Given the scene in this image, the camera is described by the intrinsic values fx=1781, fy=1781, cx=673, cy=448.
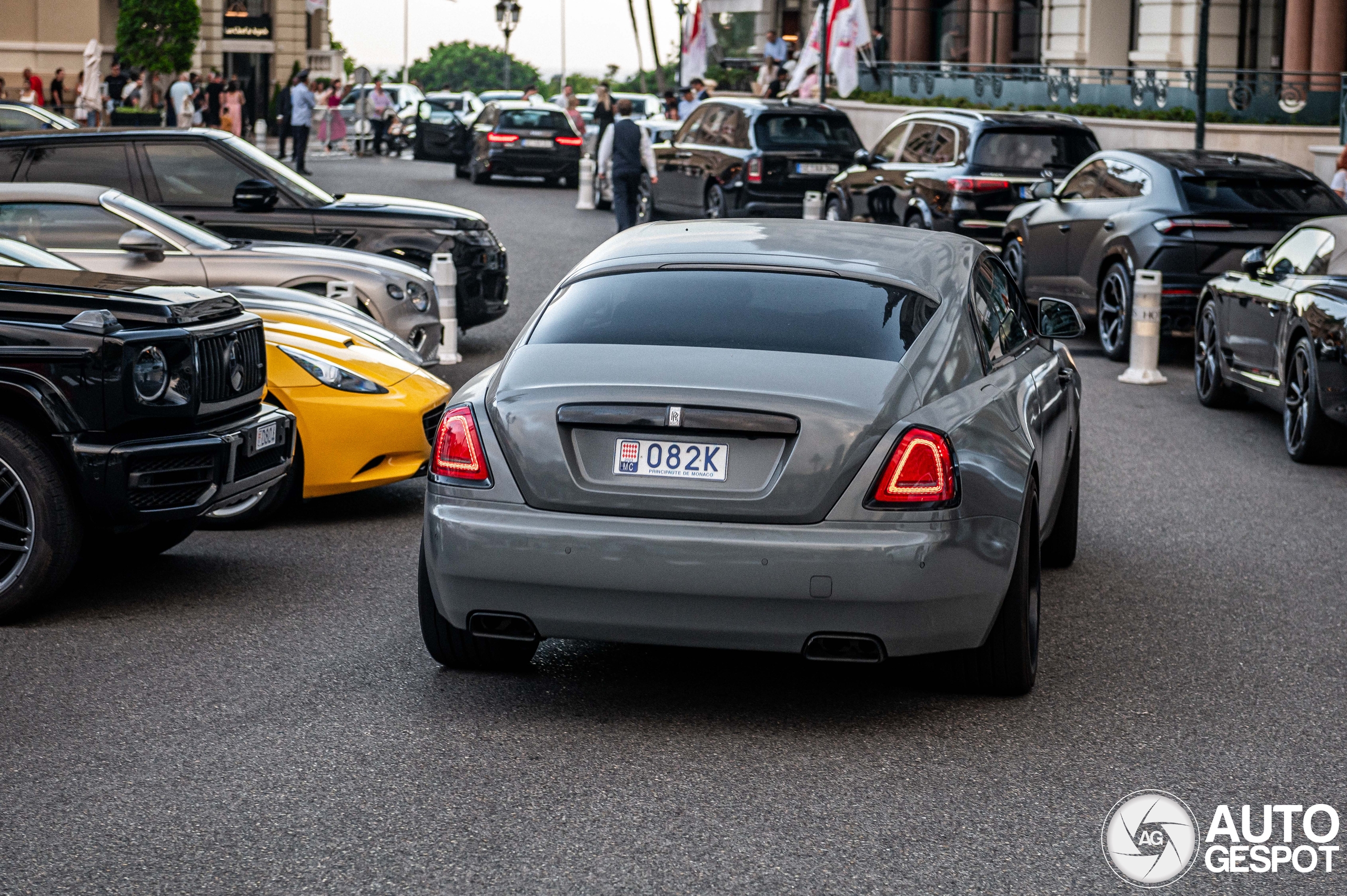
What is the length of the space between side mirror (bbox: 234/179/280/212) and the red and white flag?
2749 cm

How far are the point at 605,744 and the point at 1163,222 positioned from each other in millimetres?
10478

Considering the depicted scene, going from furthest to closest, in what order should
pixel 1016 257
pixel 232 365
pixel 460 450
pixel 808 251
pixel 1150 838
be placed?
pixel 1016 257 → pixel 232 365 → pixel 808 251 → pixel 460 450 → pixel 1150 838

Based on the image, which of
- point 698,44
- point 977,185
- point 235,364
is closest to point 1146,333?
point 977,185

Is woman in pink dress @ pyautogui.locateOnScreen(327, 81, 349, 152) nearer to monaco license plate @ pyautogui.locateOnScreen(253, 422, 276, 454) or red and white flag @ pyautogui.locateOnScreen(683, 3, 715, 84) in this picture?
red and white flag @ pyautogui.locateOnScreen(683, 3, 715, 84)

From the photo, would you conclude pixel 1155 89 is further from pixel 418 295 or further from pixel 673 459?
pixel 673 459

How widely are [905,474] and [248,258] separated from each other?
23.3 feet

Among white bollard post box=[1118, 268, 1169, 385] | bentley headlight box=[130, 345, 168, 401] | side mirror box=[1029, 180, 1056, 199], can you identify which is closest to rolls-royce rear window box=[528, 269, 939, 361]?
bentley headlight box=[130, 345, 168, 401]

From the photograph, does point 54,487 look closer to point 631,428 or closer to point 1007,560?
point 631,428

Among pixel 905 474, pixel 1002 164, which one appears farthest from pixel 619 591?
pixel 1002 164

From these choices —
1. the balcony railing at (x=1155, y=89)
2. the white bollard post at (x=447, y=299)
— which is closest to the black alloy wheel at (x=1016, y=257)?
the white bollard post at (x=447, y=299)

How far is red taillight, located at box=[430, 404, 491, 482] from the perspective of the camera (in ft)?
18.0

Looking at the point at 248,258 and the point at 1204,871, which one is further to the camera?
the point at 248,258

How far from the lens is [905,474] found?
5.25m

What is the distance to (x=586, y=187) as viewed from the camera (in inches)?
1202
